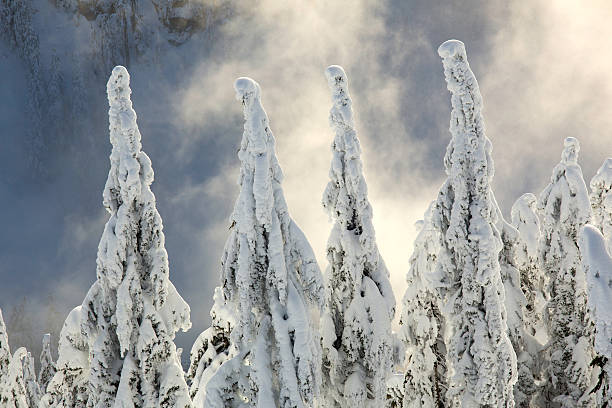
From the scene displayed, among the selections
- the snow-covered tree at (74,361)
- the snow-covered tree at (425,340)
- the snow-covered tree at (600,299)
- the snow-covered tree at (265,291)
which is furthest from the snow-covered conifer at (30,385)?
the snow-covered tree at (600,299)

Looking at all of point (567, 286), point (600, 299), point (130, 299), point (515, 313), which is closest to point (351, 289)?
point (130, 299)

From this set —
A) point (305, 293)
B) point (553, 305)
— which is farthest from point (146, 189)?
point (553, 305)

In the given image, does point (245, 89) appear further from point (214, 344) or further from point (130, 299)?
point (214, 344)

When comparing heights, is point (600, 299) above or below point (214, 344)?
below

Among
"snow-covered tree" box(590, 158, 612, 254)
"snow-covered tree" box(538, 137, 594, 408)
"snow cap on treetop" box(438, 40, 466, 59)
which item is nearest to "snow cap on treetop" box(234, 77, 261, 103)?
"snow cap on treetop" box(438, 40, 466, 59)

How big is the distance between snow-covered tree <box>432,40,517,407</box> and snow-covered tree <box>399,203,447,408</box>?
4.11 feet

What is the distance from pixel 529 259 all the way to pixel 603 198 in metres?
4.57

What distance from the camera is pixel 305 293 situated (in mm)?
12289

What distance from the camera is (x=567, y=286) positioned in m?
20.5

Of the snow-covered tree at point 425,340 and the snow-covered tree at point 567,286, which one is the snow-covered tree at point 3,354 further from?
the snow-covered tree at point 567,286

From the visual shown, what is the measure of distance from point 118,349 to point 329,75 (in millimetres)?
9217

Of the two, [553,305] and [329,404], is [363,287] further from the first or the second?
[553,305]

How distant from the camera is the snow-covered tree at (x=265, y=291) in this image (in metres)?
11.3

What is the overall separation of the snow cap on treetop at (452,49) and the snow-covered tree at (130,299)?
818 centimetres
